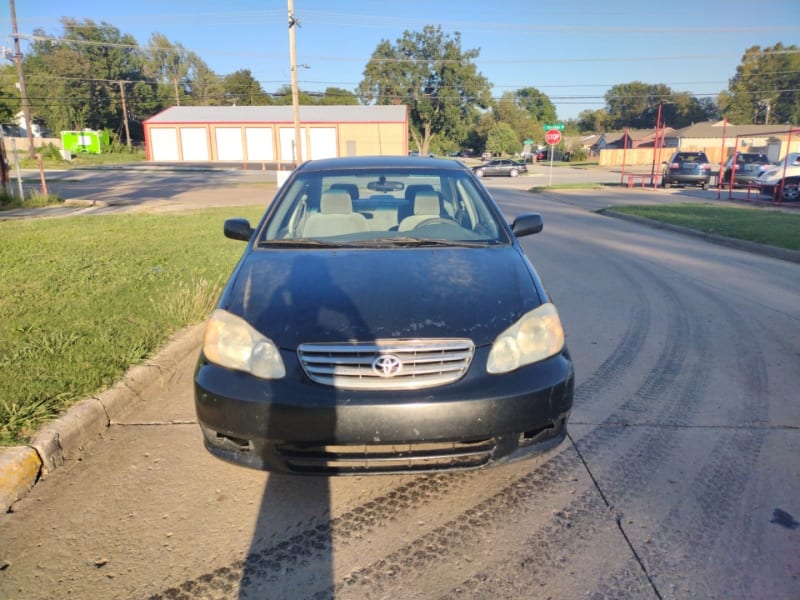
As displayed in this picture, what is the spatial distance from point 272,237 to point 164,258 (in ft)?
15.7

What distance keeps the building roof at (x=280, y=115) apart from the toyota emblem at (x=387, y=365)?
185 feet

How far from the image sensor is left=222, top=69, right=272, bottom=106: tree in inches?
3789

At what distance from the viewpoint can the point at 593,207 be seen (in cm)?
1842

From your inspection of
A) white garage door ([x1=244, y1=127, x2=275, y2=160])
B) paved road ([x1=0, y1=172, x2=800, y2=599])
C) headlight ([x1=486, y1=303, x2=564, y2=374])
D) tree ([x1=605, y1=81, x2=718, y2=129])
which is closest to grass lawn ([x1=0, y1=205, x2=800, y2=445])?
paved road ([x1=0, y1=172, x2=800, y2=599])

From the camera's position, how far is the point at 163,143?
6059 cm

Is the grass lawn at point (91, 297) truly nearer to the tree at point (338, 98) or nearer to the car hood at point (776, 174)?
the car hood at point (776, 174)

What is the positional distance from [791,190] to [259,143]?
5025 cm

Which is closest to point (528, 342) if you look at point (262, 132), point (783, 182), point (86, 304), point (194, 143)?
point (86, 304)

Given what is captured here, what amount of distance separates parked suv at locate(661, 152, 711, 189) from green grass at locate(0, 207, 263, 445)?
918 inches

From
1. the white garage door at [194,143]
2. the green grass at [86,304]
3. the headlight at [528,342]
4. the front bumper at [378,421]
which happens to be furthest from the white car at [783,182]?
the white garage door at [194,143]

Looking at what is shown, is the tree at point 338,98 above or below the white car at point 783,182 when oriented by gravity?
above

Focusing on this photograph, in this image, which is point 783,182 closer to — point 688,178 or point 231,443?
point 688,178

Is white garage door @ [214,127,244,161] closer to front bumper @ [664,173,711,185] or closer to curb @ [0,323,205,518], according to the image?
front bumper @ [664,173,711,185]

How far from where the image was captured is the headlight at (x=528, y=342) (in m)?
2.64
